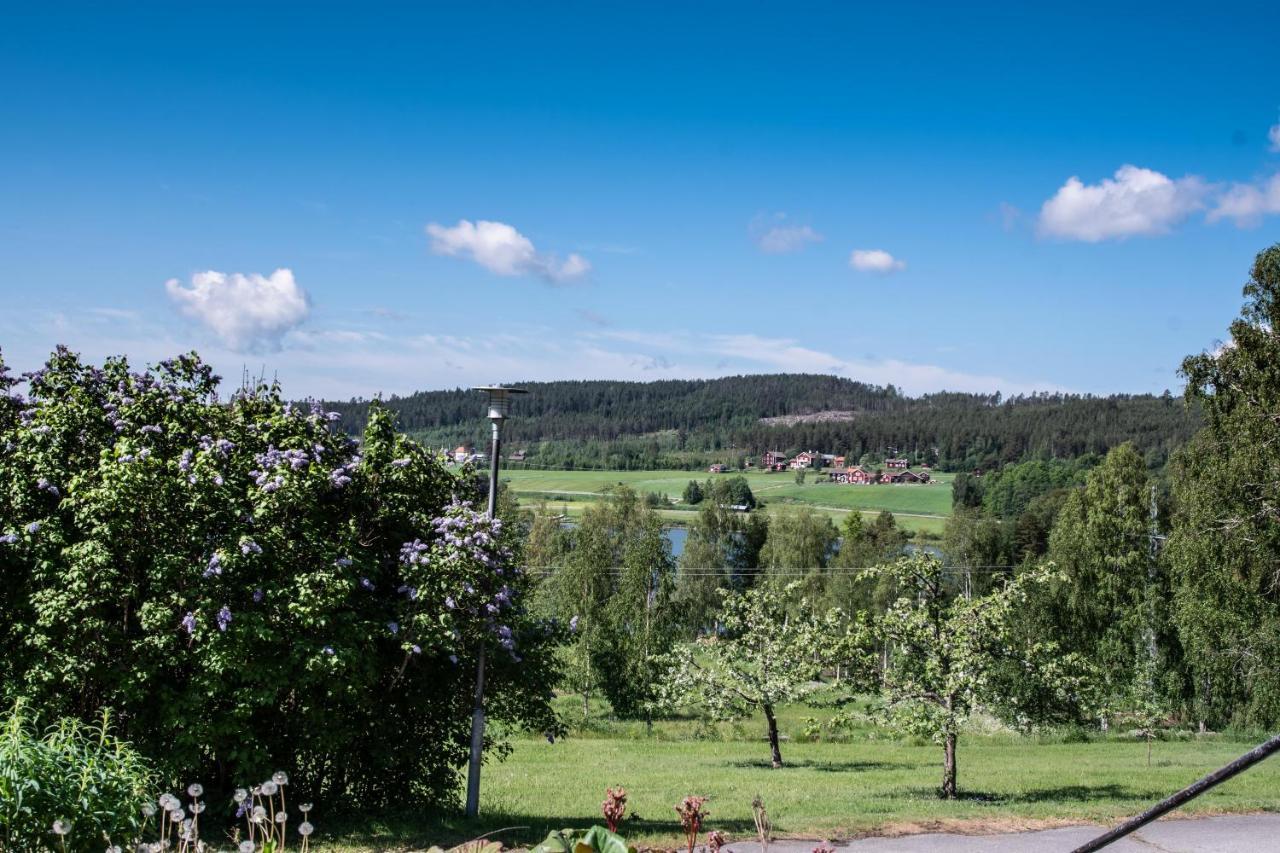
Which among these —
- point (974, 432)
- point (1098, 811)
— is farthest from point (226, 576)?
point (974, 432)

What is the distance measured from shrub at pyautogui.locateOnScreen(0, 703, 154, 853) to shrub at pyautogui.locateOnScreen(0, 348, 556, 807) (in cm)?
364

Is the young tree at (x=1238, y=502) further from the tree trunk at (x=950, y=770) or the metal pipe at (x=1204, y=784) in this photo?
the metal pipe at (x=1204, y=784)

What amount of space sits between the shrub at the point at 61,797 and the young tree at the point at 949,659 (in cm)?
1344

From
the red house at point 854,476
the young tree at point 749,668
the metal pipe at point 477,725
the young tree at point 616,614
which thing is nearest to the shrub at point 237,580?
the metal pipe at point 477,725

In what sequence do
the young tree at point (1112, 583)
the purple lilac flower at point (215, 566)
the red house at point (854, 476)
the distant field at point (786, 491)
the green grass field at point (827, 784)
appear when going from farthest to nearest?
the red house at point (854, 476)
the distant field at point (786, 491)
the young tree at point (1112, 583)
the green grass field at point (827, 784)
the purple lilac flower at point (215, 566)

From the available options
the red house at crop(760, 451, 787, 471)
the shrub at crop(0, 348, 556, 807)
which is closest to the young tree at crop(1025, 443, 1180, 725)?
the shrub at crop(0, 348, 556, 807)

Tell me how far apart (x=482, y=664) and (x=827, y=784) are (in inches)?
414

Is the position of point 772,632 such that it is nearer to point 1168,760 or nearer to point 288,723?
point 1168,760

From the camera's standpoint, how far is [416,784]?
550 inches

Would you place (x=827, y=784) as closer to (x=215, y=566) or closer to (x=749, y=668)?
(x=749, y=668)

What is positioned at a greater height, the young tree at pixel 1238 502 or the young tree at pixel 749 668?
the young tree at pixel 1238 502

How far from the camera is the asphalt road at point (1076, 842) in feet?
42.1

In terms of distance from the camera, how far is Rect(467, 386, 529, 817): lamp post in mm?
13492

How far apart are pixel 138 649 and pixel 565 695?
39.4m
